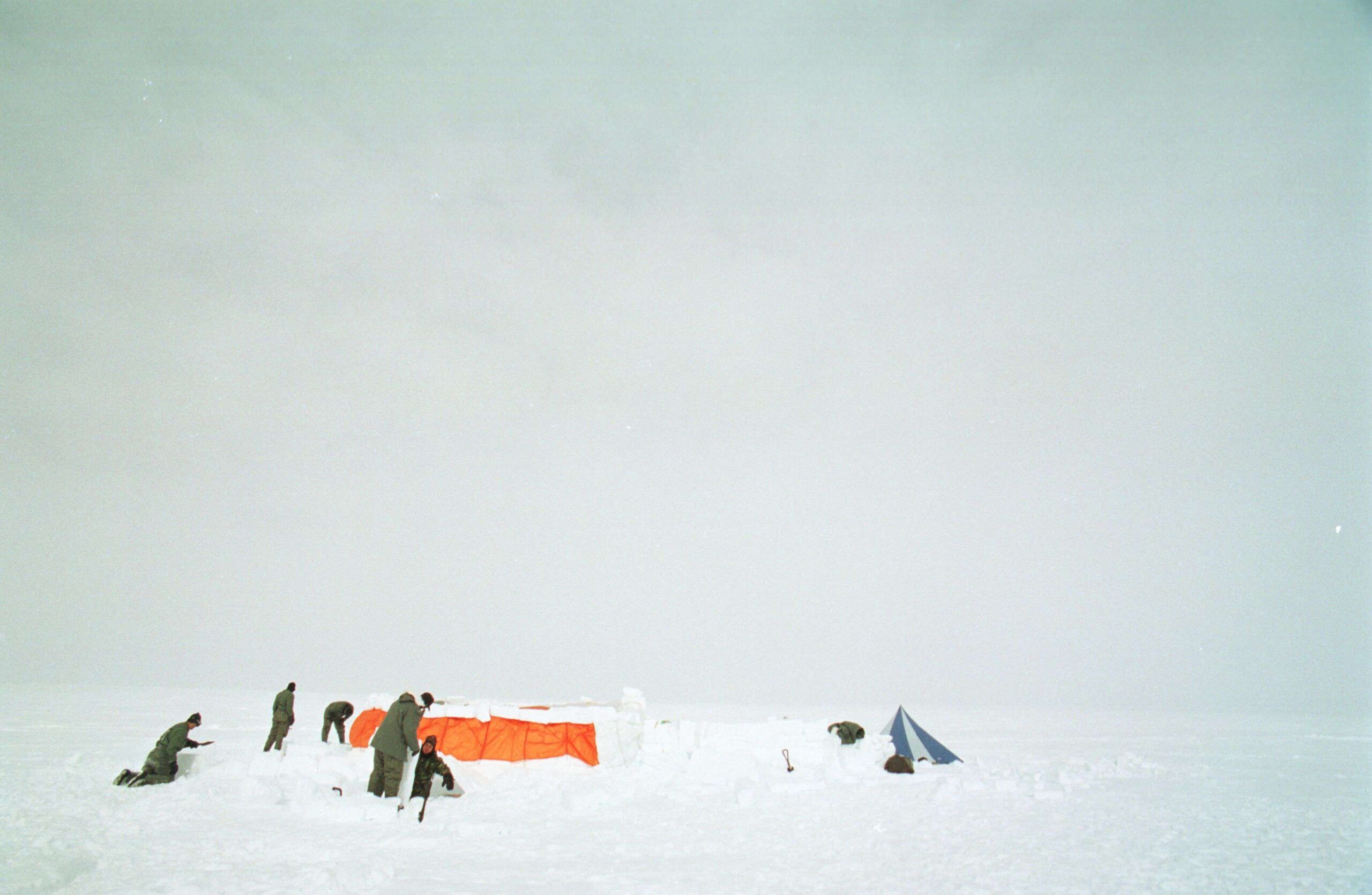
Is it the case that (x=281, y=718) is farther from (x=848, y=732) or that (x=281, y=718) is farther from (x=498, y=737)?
(x=848, y=732)

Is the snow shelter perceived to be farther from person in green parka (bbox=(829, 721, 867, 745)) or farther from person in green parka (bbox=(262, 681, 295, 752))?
person in green parka (bbox=(829, 721, 867, 745))

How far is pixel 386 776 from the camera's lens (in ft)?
41.1

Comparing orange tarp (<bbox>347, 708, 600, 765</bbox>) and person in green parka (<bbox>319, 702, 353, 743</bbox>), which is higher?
person in green parka (<bbox>319, 702, 353, 743</bbox>)

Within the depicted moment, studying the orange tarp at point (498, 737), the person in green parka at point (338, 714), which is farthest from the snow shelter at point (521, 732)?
the person in green parka at point (338, 714)

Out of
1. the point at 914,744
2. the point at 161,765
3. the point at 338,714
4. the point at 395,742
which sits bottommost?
the point at 914,744

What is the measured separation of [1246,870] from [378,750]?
1210 centimetres

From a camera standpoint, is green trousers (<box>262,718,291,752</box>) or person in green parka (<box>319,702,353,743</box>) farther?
person in green parka (<box>319,702,353,743</box>)

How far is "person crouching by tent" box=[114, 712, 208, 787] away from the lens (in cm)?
1318

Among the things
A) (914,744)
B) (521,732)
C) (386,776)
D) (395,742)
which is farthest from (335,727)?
(914,744)

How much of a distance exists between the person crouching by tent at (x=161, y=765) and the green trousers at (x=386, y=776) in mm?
3308

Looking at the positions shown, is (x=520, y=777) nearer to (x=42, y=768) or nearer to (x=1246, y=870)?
(x=42, y=768)

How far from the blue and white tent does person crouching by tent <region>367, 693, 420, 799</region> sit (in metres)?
13.0

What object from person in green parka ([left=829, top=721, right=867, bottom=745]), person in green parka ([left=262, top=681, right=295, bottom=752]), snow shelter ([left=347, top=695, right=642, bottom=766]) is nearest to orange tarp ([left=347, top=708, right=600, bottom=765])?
snow shelter ([left=347, top=695, right=642, bottom=766])

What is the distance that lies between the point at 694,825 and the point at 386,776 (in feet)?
16.1
